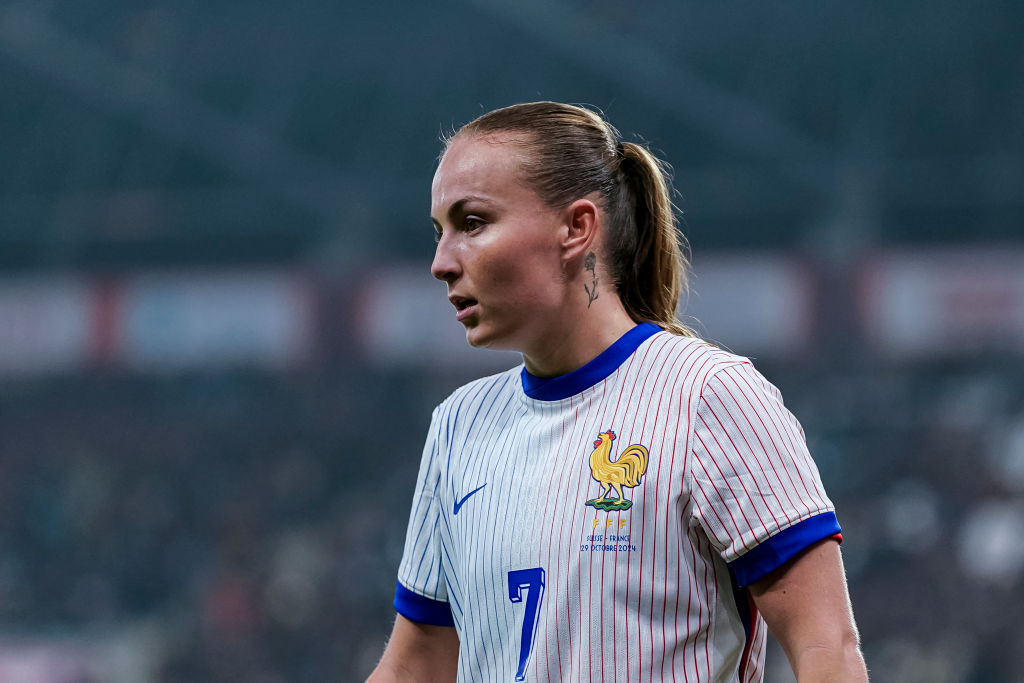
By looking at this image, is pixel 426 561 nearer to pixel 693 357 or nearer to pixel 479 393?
pixel 479 393

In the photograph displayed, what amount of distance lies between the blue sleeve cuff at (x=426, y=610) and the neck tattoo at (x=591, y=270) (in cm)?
45

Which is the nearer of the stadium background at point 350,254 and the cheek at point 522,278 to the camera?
the cheek at point 522,278

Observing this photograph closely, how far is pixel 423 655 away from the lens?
67.1 inches

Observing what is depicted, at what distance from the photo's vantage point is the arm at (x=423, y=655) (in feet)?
5.57

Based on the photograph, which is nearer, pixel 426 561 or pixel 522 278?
pixel 522 278

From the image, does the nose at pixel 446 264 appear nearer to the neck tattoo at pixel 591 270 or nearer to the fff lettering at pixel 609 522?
the neck tattoo at pixel 591 270

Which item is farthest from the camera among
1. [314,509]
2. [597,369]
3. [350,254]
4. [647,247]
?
[350,254]

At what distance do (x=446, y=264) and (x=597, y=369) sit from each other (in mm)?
217

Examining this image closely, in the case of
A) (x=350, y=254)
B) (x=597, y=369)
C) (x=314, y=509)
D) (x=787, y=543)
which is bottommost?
(x=787, y=543)

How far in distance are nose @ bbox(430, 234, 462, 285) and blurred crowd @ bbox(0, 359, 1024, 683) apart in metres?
7.81

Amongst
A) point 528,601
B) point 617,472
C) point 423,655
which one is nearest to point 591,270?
point 617,472

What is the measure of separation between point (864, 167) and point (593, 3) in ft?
9.87

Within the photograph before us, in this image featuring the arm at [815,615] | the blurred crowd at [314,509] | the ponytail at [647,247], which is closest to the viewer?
the arm at [815,615]

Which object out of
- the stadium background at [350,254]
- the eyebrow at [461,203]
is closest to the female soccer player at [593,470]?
the eyebrow at [461,203]
